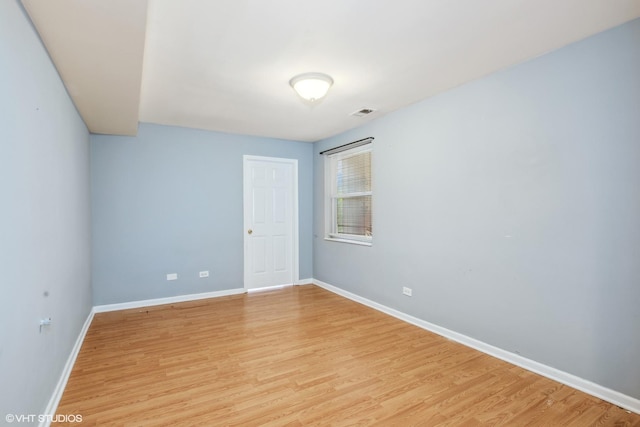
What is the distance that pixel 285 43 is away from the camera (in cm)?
223

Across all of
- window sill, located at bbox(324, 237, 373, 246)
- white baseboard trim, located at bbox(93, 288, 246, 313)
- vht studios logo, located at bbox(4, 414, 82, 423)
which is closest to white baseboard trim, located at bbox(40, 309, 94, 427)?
vht studios logo, located at bbox(4, 414, 82, 423)

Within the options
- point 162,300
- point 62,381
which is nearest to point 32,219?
point 62,381

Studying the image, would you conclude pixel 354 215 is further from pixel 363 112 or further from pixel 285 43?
pixel 285 43

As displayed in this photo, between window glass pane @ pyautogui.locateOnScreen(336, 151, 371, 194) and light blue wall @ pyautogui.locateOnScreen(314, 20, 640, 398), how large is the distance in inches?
30.6

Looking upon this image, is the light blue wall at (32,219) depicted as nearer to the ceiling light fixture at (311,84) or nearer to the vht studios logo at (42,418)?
the vht studios logo at (42,418)

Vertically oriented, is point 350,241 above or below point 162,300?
above

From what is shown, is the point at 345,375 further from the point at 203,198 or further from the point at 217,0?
the point at 203,198

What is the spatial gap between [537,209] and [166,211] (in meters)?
4.24

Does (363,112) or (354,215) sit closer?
(363,112)

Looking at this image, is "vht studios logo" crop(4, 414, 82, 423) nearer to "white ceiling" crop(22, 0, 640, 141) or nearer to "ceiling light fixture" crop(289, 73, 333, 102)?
"white ceiling" crop(22, 0, 640, 141)

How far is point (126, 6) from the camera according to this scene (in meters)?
1.57

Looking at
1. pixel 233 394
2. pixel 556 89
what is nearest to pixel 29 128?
pixel 233 394

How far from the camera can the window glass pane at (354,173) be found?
175 inches

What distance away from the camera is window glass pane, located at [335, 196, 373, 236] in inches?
176
